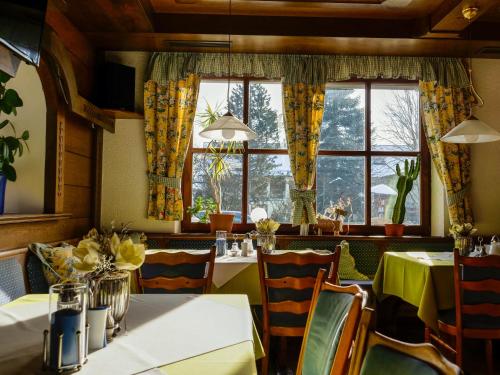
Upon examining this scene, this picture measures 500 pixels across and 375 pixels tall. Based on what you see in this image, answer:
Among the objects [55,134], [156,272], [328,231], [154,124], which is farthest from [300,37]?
[156,272]

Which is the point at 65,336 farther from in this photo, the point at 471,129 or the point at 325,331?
the point at 471,129

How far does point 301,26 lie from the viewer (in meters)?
4.21

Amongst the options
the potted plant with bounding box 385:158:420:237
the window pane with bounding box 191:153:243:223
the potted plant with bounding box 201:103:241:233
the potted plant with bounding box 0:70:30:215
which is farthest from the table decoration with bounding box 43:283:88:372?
the potted plant with bounding box 385:158:420:237

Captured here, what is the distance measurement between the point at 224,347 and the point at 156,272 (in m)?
1.14

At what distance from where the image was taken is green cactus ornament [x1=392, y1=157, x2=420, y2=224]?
459 centimetres

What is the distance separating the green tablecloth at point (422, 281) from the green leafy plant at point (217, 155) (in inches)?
72.9

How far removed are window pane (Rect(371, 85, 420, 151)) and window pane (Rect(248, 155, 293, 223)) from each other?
110 cm

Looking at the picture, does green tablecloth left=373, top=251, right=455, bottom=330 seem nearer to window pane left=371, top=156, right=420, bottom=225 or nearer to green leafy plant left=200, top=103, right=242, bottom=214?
window pane left=371, top=156, right=420, bottom=225

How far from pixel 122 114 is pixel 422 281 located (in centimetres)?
→ 330

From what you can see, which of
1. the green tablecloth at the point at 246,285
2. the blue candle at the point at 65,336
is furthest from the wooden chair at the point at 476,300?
the blue candle at the point at 65,336

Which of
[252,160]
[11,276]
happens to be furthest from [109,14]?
[11,276]

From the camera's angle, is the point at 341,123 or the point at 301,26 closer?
the point at 301,26

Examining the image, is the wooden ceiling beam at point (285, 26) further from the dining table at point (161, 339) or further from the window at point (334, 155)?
the dining table at point (161, 339)

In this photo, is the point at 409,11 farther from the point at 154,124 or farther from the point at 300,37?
the point at 154,124
